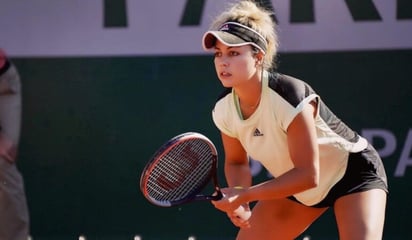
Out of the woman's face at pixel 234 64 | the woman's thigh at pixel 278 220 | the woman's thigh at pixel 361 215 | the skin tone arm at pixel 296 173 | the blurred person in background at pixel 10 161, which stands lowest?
the blurred person in background at pixel 10 161

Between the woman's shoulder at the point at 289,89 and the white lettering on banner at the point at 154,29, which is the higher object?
the woman's shoulder at the point at 289,89

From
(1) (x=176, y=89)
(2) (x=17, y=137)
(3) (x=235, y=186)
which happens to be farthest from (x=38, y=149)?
(3) (x=235, y=186)

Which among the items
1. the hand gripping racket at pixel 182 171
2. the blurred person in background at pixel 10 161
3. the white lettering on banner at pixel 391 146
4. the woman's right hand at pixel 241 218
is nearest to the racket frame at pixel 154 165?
the hand gripping racket at pixel 182 171

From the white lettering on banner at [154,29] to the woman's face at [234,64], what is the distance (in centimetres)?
230

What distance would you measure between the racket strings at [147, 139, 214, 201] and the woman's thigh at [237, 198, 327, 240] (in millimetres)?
411

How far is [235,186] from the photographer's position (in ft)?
13.8

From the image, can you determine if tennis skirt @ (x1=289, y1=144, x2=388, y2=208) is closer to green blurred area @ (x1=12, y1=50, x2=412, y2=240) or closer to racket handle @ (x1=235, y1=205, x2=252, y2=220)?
racket handle @ (x1=235, y1=205, x2=252, y2=220)

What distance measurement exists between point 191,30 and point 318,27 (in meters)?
0.78

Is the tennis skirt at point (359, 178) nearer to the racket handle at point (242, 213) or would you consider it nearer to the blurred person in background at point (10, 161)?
the racket handle at point (242, 213)

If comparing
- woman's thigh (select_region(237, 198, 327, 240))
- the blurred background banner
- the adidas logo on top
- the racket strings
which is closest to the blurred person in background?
the blurred background banner

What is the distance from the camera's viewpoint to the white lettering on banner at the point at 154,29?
20.3ft

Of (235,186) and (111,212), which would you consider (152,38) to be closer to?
(111,212)

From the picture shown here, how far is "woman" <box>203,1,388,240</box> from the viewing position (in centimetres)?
387

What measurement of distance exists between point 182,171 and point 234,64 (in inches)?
19.5
